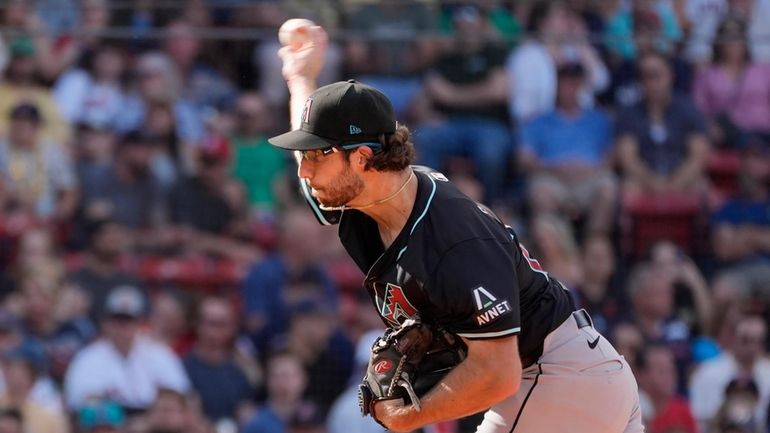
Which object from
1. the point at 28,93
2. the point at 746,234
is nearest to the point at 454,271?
the point at 746,234

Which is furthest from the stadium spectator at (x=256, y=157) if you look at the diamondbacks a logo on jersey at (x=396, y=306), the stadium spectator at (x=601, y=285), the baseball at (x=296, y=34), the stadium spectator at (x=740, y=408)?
the diamondbacks a logo on jersey at (x=396, y=306)

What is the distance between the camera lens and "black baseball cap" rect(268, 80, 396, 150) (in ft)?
13.4

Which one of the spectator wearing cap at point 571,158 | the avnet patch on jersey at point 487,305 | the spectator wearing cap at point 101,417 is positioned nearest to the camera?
the avnet patch on jersey at point 487,305

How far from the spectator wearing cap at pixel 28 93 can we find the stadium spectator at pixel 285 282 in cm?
169

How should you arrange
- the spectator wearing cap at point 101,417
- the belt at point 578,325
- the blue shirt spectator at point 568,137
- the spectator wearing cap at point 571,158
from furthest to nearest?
the blue shirt spectator at point 568,137
the spectator wearing cap at point 571,158
the spectator wearing cap at point 101,417
the belt at point 578,325

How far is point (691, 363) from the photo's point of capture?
877cm

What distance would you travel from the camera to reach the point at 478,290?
395 centimetres

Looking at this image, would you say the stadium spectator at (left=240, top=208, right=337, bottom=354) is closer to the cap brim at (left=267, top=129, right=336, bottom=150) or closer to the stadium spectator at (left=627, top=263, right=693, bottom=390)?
the stadium spectator at (left=627, top=263, right=693, bottom=390)

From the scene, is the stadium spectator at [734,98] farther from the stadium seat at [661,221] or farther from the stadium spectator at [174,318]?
the stadium spectator at [174,318]

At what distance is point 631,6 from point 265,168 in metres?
3.36

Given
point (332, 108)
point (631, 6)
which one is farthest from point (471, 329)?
point (631, 6)

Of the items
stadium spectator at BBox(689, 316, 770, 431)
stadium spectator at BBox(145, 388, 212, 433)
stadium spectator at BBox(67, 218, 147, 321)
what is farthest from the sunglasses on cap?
stadium spectator at BBox(689, 316, 770, 431)

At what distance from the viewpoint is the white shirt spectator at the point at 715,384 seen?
856 cm

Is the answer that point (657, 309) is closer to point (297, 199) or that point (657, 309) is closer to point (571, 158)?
point (571, 158)
